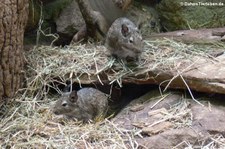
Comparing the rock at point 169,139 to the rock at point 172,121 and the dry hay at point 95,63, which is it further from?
the dry hay at point 95,63

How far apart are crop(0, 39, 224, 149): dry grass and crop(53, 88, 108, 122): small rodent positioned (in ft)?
0.46

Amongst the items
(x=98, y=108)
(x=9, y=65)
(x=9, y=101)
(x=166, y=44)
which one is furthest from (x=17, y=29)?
(x=166, y=44)

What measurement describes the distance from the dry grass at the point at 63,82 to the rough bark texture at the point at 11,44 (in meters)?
0.19

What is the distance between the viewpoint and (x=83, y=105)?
17.8 ft

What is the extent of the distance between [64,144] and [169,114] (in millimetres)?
1138

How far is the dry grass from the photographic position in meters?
4.62

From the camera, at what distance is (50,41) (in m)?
6.97

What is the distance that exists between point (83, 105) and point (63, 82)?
521 millimetres

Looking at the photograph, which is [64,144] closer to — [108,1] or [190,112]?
[190,112]

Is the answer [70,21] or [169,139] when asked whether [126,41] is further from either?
[70,21]

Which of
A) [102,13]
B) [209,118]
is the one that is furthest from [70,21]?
[209,118]

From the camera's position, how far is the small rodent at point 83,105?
532 centimetres

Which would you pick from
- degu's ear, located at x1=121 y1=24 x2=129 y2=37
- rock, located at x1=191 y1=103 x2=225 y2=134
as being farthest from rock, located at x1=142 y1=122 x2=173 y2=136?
degu's ear, located at x1=121 y1=24 x2=129 y2=37

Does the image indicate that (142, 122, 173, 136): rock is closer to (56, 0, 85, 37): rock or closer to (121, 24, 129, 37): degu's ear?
(121, 24, 129, 37): degu's ear
